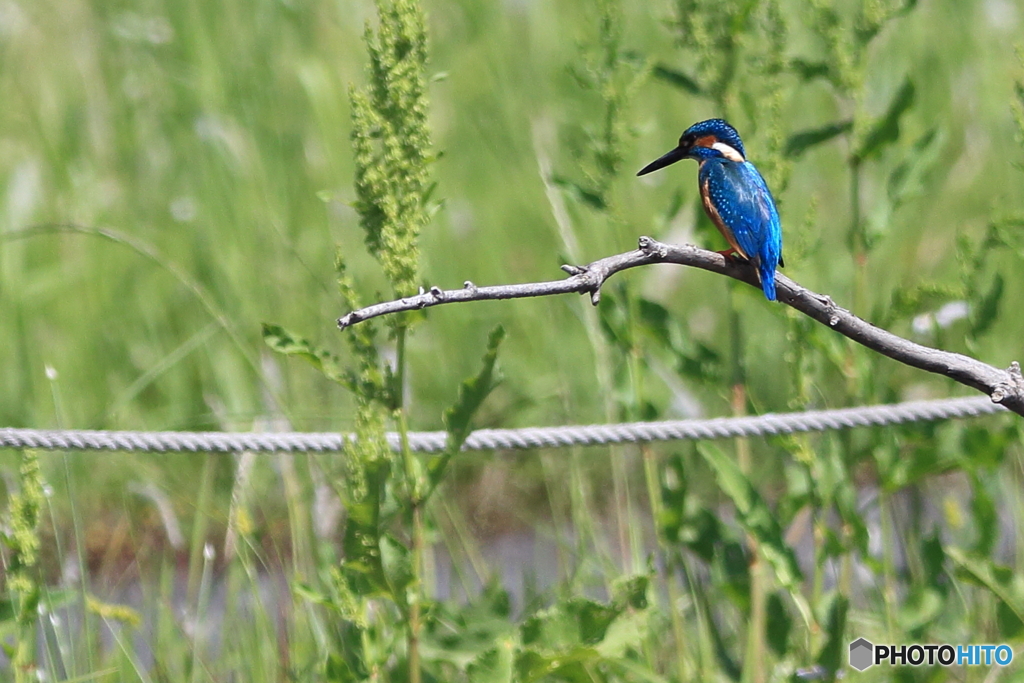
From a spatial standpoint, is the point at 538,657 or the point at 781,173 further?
the point at 781,173

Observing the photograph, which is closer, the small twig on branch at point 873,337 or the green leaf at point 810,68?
the small twig on branch at point 873,337

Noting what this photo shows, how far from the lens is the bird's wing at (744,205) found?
2.09m

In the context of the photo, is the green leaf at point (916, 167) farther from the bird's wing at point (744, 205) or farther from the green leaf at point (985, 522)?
the green leaf at point (985, 522)

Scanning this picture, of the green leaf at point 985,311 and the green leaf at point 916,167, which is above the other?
the green leaf at point 916,167

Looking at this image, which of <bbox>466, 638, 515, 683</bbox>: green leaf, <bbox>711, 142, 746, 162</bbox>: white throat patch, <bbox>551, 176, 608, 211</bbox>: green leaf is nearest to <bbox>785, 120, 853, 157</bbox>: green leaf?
<bbox>711, 142, 746, 162</bbox>: white throat patch

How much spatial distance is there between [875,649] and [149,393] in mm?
2336

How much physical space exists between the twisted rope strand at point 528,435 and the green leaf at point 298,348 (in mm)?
266

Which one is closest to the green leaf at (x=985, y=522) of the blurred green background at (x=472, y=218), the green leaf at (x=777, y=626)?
the blurred green background at (x=472, y=218)

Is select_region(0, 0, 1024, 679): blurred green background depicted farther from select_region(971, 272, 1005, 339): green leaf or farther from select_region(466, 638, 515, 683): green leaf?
select_region(466, 638, 515, 683): green leaf

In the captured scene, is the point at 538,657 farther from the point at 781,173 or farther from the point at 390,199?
the point at 781,173

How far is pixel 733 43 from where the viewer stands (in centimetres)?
247

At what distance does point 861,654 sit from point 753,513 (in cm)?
44

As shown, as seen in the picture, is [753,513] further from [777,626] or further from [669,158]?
[669,158]

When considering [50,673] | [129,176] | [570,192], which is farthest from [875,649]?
[129,176]
